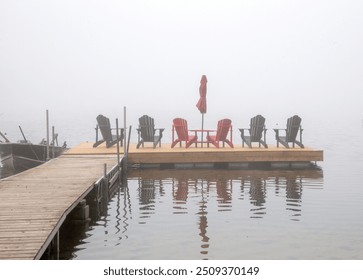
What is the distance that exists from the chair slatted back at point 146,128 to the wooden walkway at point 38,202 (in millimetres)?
2750

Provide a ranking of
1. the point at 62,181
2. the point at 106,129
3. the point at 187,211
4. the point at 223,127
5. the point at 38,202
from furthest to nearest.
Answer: the point at 106,129 → the point at 223,127 → the point at 62,181 → the point at 187,211 → the point at 38,202

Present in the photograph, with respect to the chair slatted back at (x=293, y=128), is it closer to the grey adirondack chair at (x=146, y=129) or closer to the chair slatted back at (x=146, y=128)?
the grey adirondack chair at (x=146, y=129)

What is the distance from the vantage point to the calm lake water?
7.04m

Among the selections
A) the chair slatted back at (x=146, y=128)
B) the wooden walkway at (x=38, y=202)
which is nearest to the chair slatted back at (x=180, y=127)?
the chair slatted back at (x=146, y=128)

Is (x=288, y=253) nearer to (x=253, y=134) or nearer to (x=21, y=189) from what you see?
(x=21, y=189)

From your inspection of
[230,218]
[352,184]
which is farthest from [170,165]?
[230,218]

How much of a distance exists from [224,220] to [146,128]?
23.3 ft

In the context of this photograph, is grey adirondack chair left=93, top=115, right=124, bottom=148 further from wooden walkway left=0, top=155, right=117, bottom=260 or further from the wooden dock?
wooden walkway left=0, top=155, right=117, bottom=260

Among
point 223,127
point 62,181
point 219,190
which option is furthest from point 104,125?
point 62,181

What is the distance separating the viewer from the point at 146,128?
1550cm

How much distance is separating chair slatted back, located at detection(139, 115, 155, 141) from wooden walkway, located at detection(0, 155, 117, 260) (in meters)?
2.75

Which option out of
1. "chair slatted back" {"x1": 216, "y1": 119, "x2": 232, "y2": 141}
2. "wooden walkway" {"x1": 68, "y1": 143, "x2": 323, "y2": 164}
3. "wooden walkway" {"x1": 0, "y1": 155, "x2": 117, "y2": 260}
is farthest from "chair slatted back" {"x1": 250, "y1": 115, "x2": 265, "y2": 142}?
"wooden walkway" {"x1": 0, "y1": 155, "x2": 117, "y2": 260}

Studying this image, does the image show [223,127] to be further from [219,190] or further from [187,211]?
[187,211]
